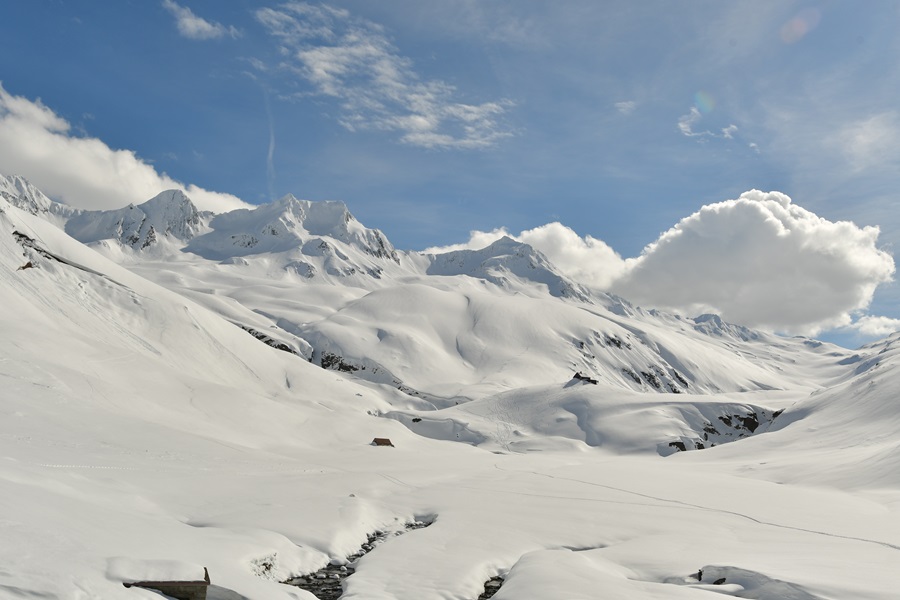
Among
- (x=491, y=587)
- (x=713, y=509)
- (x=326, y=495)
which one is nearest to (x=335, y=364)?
(x=326, y=495)

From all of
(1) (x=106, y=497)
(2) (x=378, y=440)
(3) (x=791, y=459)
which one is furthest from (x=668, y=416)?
(1) (x=106, y=497)

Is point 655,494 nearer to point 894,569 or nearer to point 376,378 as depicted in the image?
point 894,569

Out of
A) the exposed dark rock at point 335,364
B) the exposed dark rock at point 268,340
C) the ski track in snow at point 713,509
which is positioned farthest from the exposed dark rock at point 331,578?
the exposed dark rock at point 335,364

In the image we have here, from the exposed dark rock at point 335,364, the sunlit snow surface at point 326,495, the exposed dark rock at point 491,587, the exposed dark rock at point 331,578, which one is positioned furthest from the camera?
the exposed dark rock at point 335,364

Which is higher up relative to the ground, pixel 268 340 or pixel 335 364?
pixel 268 340

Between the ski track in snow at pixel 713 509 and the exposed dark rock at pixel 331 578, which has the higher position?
the ski track in snow at pixel 713 509

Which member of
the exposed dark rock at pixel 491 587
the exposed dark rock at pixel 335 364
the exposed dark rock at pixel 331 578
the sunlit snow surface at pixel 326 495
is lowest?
the exposed dark rock at pixel 331 578

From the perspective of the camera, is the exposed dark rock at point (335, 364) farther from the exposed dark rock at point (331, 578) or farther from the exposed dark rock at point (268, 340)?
the exposed dark rock at point (331, 578)

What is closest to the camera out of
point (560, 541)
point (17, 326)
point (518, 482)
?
point (560, 541)

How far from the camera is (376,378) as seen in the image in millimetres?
183500

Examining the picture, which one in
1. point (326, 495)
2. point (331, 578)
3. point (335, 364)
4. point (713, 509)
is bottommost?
point (331, 578)

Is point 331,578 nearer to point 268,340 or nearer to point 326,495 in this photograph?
point 326,495

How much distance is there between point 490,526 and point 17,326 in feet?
163

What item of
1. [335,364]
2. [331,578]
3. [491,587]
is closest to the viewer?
[331,578]
